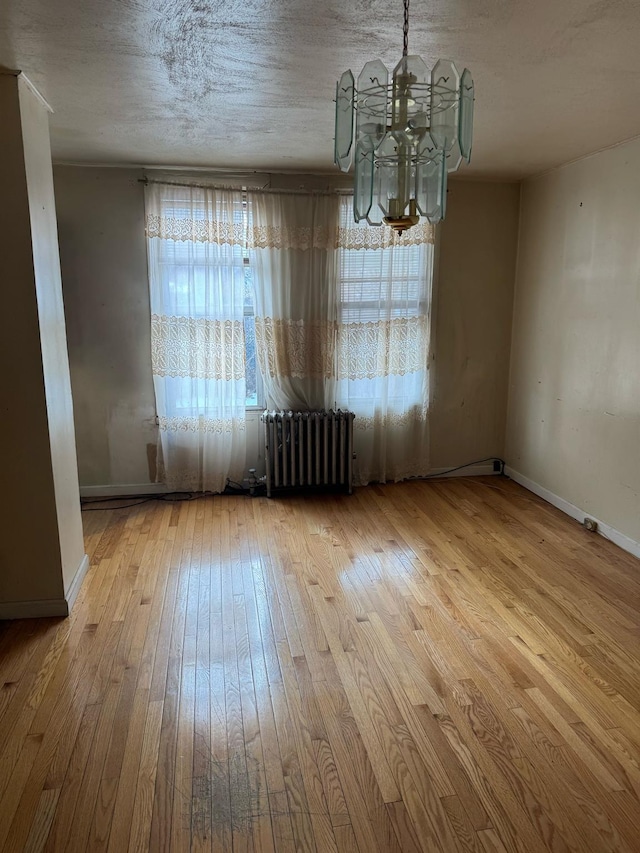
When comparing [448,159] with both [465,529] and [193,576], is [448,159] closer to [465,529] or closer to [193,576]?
[193,576]

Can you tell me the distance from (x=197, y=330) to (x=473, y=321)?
2204 mm

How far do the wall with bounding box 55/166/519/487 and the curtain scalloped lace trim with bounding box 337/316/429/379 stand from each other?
0.62 feet

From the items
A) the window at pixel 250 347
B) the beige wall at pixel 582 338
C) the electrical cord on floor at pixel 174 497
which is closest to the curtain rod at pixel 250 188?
the window at pixel 250 347

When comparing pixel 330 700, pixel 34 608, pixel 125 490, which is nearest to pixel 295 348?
pixel 125 490

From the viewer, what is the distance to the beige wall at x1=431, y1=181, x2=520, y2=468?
4.52 m

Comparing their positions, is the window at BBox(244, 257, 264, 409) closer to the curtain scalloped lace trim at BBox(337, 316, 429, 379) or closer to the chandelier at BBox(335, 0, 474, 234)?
the curtain scalloped lace trim at BBox(337, 316, 429, 379)

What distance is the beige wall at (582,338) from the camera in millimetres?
3434

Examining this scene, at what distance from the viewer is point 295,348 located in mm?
4367

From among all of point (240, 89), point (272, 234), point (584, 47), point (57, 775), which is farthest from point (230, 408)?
point (584, 47)

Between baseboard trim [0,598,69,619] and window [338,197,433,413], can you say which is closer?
baseboard trim [0,598,69,619]

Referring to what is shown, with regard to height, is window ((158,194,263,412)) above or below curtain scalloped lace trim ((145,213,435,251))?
below

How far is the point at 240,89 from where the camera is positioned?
8.14ft

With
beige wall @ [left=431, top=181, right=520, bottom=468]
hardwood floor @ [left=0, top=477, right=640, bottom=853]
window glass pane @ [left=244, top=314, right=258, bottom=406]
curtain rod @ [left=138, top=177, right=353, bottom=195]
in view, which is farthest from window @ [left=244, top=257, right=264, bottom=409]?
beige wall @ [left=431, top=181, right=520, bottom=468]

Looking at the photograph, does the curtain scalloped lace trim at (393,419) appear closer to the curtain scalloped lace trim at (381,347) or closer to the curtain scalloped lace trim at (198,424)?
the curtain scalloped lace trim at (381,347)
